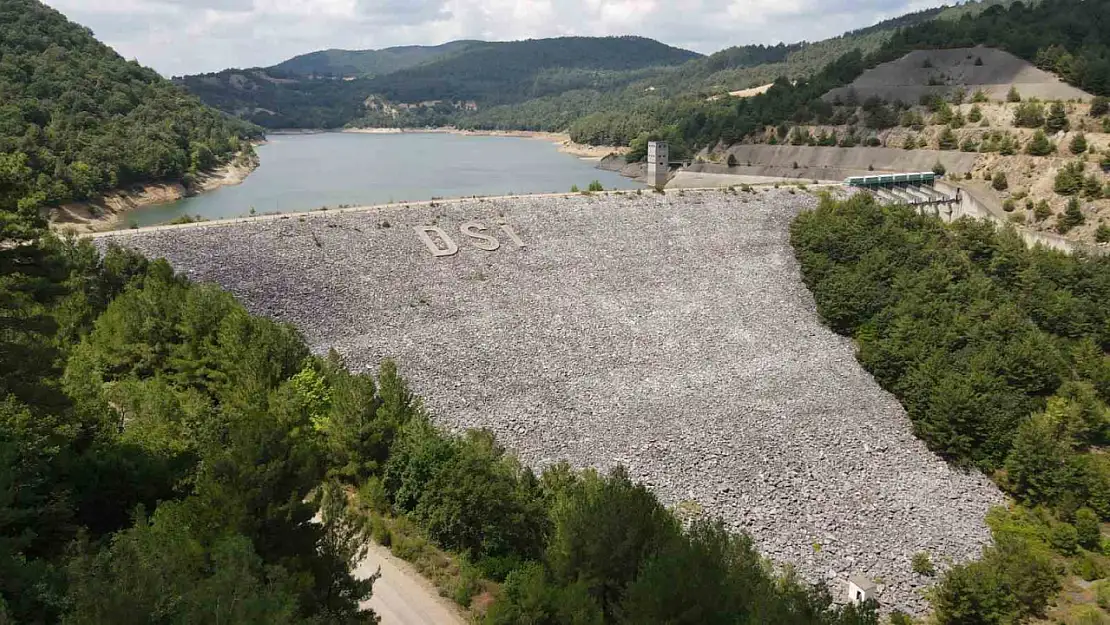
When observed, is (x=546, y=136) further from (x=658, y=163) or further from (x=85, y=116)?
(x=85, y=116)

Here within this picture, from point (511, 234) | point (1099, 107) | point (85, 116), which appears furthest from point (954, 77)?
point (85, 116)

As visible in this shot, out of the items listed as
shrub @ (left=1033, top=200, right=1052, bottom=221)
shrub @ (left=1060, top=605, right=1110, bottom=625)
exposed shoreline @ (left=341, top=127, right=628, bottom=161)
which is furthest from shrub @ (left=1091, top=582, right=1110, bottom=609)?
exposed shoreline @ (left=341, top=127, right=628, bottom=161)

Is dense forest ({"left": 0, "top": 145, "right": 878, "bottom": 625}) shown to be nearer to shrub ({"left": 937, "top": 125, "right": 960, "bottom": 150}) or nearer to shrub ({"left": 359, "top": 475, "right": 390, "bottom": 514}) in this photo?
shrub ({"left": 359, "top": 475, "right": 390, "bottom": 514})

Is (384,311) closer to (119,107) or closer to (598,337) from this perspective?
(598,337)

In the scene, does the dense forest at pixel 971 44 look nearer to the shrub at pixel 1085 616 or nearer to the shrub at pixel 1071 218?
the shrub at pixel 1071 218

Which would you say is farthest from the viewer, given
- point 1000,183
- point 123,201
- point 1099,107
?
point 123,201

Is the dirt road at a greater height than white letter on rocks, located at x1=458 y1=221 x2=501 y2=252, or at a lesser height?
lesser

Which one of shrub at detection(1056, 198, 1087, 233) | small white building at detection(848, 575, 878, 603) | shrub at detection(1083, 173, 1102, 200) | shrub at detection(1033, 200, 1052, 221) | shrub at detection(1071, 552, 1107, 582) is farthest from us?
shrub at detection(1033, 200, 1052, 221)
